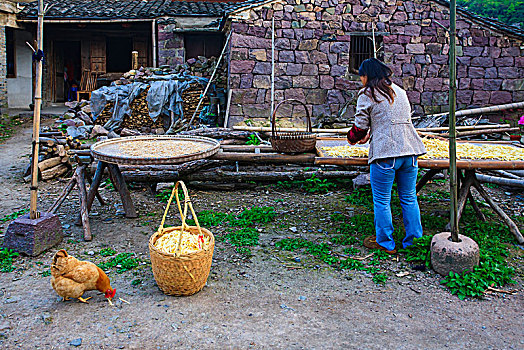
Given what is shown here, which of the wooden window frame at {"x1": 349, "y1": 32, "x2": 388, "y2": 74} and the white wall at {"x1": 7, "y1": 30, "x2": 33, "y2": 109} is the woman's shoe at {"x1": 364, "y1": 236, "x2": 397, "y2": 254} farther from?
the white wall at {"x1": 7, "y1": 30, "x2": 33, "y2": 109}

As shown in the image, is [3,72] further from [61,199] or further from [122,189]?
[122,189]

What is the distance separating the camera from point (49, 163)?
7.27m

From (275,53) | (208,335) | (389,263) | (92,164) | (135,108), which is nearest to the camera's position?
(208,335)

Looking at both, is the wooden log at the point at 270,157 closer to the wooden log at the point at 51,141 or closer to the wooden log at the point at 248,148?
the wooden log at the point at 248,148

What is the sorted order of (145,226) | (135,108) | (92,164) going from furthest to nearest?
(135,108)
(92,164)
(145,226)

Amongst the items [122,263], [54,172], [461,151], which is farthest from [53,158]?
[461,151]

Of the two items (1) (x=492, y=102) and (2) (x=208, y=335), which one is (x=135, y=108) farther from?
(2) (x=208, y=335)

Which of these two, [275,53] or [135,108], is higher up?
[275,53]

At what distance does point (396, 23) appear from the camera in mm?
10188

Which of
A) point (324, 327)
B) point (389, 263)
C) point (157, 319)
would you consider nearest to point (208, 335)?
point (157, 319)

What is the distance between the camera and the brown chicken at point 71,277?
10.5ft

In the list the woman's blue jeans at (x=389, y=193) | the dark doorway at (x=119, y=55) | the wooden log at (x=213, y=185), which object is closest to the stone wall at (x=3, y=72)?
the dark doorway at (x=119, y=55)

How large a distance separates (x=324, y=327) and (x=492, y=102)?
30.7 ft

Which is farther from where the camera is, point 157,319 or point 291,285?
point 291,285
